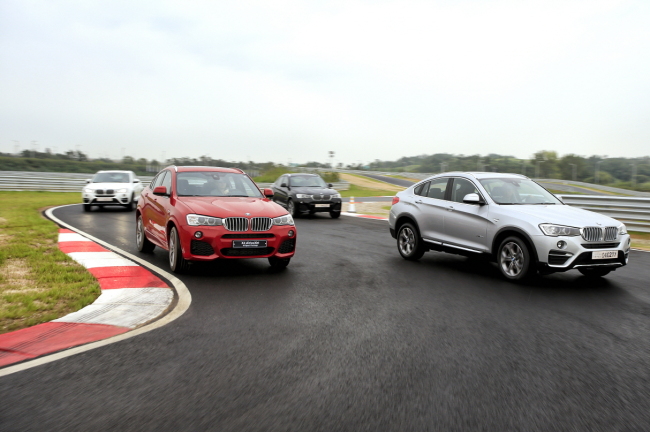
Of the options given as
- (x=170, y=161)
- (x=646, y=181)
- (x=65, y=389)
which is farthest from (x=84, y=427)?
(x=646, y=181)

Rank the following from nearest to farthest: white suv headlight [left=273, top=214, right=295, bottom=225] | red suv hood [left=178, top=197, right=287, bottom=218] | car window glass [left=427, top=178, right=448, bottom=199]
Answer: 1. red suv hood [left=178, top=197, right=287, bottom=218]
2. white suv headlight [left=273, top=214, right=295, bottom=225]
3. car window glass [left=427, top=178, right=448, bottom=199]

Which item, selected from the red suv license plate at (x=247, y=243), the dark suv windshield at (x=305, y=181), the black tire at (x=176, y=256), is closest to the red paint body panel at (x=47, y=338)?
the black tire at (x=176, y=256)

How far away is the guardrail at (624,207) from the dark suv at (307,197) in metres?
7.74

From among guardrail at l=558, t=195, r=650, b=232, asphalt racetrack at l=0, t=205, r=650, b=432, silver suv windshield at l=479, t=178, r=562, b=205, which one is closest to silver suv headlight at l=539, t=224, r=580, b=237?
asphalt racetrack at l=0, t=205, r=650, b=432

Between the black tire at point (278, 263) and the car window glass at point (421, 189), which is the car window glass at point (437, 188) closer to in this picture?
the car window glass at point (421, 189)

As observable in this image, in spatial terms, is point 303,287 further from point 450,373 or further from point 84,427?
point 84,427

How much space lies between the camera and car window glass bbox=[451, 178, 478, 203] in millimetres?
9125

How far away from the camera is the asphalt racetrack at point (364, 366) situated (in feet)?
10.7

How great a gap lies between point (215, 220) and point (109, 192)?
1455cm

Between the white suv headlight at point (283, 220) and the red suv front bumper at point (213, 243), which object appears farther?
the white suv headlight at point (283, 220)

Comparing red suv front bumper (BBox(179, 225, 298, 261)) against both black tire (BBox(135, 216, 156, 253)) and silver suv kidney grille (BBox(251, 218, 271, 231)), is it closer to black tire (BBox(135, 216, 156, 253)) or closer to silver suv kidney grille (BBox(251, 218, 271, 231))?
silver suv kidney grille (BBox(251, 218, 271, 231))

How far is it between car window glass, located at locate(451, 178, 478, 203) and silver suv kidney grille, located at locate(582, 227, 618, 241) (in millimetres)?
Result: 1989

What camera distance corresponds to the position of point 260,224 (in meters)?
8.17

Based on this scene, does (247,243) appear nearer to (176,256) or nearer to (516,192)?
(176,256)
